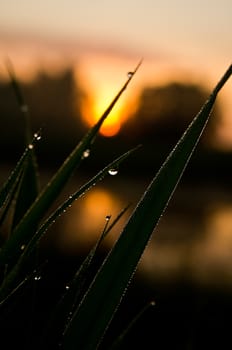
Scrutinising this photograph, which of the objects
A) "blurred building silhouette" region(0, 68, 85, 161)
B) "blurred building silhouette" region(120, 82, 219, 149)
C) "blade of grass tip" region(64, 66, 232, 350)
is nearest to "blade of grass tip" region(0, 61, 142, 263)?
"blade of grass tip" region(64, 66, 232, 350)

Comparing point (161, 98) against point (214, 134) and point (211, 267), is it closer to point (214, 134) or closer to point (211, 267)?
point (214, 134)

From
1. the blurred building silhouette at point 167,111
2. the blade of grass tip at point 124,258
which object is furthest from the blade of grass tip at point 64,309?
the blurred building silhouette at point 167,111

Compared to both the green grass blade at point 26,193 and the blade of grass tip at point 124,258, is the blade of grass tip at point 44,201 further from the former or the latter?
the green grass blade at point 26,193

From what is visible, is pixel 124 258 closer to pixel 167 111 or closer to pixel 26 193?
pixel 26 193

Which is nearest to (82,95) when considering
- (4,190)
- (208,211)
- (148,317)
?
(208,211)

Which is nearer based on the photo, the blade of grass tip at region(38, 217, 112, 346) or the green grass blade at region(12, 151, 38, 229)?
the blade of grass tip at region(38, 217, 112, 346)

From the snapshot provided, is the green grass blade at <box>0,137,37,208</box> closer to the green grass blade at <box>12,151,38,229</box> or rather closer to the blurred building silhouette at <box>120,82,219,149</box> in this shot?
the green grass blade at <box>12,151,38,229</box>

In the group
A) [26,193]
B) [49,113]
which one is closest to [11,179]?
[26,193]
